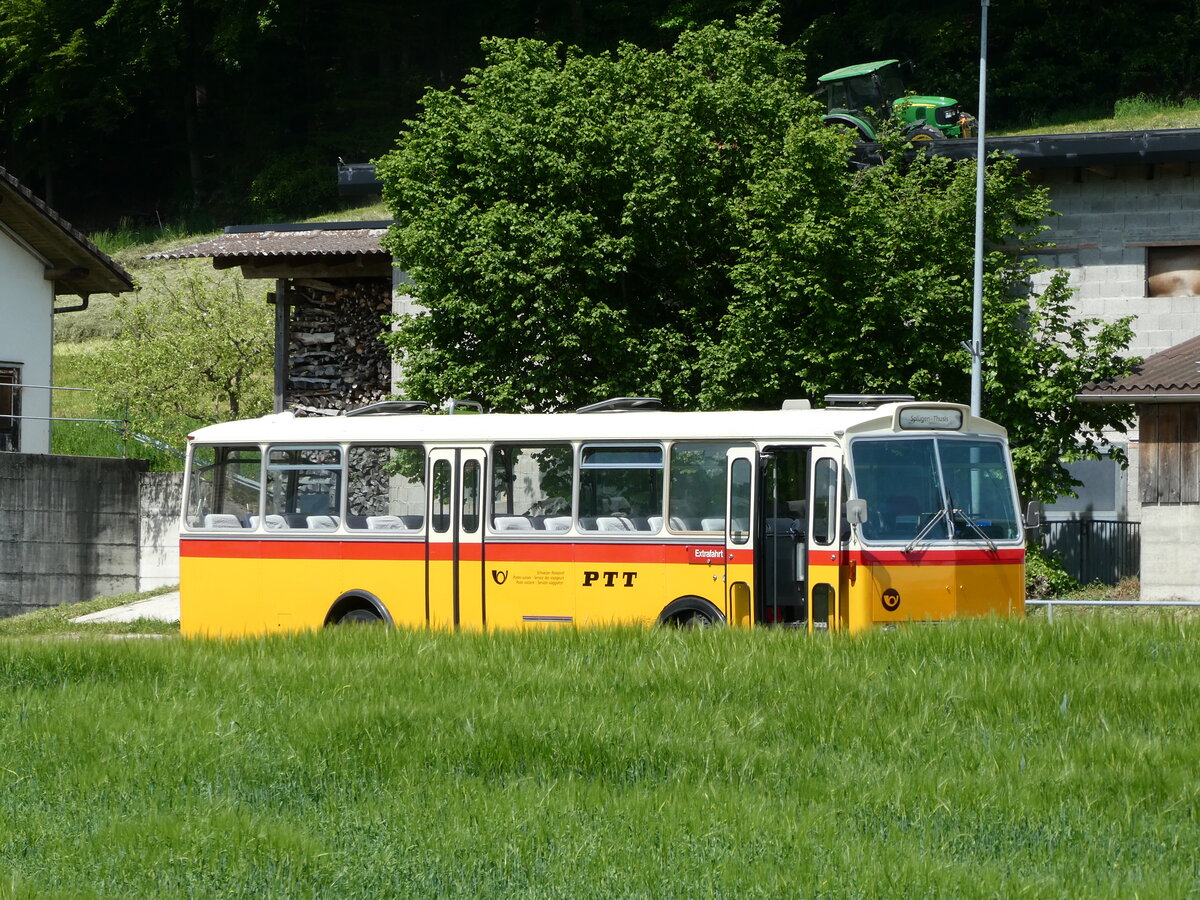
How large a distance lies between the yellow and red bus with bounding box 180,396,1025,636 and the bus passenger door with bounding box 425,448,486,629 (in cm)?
2

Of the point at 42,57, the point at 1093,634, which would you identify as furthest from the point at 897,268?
the point at 42,57

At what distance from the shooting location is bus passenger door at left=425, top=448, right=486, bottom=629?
56.4 ft

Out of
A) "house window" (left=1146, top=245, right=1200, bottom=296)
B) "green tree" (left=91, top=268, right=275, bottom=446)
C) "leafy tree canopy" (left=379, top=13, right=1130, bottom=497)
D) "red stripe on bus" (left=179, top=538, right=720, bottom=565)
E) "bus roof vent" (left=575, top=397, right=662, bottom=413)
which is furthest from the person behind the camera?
"green tree" (left=91, top=268, right=275, bottom=446)

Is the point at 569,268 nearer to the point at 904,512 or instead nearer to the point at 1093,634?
the point at 904,512

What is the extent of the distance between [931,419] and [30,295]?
23.6m

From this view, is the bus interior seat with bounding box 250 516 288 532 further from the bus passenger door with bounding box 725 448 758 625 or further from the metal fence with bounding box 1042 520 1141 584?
the metal fence with bounding box 1042 520 1141 584

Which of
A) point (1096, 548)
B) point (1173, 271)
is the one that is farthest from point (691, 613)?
point (1173, 271)

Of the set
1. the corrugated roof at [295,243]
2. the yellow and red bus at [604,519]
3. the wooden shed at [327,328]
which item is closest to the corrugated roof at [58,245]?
the corrugated roof at [295,243]

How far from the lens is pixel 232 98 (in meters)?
72.3

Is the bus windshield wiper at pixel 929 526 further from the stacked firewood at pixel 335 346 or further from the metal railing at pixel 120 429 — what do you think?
the metal railing at pixel 120 429

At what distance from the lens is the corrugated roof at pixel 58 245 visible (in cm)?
3194

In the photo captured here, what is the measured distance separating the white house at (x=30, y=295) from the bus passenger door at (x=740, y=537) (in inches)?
802

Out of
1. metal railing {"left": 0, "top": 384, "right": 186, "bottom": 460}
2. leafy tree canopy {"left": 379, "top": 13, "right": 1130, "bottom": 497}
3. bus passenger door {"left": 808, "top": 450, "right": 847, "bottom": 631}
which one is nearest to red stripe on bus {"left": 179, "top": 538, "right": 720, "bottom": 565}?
bus passenger door {"left": 808, "top": 450, "right": 847, "bottom": 631}

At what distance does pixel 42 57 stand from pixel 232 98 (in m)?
8.52
